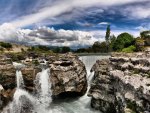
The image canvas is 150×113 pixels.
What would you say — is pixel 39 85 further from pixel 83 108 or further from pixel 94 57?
pixel 94 57

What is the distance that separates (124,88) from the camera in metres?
32.6

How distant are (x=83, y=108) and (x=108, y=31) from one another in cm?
8373

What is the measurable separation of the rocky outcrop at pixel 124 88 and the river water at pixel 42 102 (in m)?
3.51

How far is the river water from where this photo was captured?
42250 millimetres

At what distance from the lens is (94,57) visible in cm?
6856

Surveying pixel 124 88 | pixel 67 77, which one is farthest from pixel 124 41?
pixel 124 88

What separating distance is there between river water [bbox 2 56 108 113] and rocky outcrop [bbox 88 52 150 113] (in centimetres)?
351

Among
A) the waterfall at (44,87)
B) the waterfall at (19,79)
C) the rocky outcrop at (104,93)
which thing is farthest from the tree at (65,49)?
the waterfall at (19,79)

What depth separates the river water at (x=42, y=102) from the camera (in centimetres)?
4225

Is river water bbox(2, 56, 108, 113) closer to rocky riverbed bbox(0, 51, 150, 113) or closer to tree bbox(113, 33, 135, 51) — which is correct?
rocky riverbed bbox(0, 51, 150, 113)

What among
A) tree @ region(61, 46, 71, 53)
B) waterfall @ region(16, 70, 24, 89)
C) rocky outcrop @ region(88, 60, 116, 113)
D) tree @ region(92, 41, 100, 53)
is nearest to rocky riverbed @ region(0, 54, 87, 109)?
waterfall @ region(16, 70, 24, 89)

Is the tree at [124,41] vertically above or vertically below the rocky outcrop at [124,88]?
above

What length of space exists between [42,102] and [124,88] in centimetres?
1864

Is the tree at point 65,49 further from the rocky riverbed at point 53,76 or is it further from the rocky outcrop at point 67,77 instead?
the rocky outcrop at point 67,77
